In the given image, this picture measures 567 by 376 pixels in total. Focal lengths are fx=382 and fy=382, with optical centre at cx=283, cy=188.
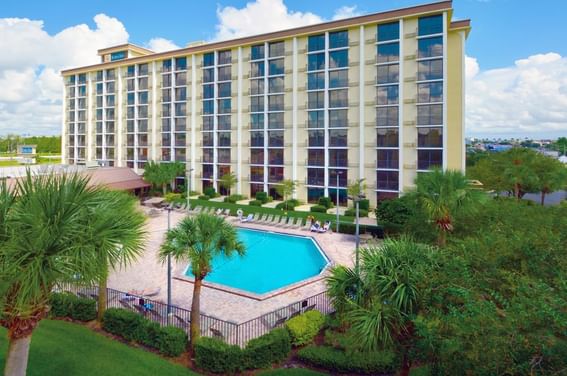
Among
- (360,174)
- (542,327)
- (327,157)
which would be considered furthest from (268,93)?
(542,327)

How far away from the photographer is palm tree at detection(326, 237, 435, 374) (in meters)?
9.22

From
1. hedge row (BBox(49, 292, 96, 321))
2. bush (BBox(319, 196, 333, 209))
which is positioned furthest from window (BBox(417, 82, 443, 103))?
hedge row (BBox(49, 292, 96, 321))

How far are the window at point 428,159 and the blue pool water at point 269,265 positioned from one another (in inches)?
675

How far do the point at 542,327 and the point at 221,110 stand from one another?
50.1 metres

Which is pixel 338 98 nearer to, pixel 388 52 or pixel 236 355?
pixel 388 52

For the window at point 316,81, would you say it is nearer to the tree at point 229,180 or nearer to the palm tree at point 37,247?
the tree at point 229,180

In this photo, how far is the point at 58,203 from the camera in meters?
7.79

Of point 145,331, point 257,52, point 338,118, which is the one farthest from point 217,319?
point 257,52

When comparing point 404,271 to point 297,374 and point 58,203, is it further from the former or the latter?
point 58,203

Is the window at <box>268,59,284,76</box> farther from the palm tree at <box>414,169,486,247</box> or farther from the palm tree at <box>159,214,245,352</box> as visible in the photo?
the palm tree at <box>159,214,245,352</box>

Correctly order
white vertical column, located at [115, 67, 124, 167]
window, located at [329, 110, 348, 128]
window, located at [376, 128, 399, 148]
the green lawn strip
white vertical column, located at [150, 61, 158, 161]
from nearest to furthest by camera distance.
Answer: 1. the green lawn strip
2. window, located at [376, 128, 399, 148]
3. window, located at [329, 110, 348, 128]
4. white vertical column, located at [150, 61, 158, 161]
5. white vertical column, located at [115, 67, 124, 167]

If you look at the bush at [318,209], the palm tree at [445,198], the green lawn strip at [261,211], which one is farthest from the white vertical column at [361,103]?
the palm tree at [445,198]

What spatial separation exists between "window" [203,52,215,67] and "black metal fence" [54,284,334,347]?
42.0 metres

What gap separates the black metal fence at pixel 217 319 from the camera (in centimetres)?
1427
